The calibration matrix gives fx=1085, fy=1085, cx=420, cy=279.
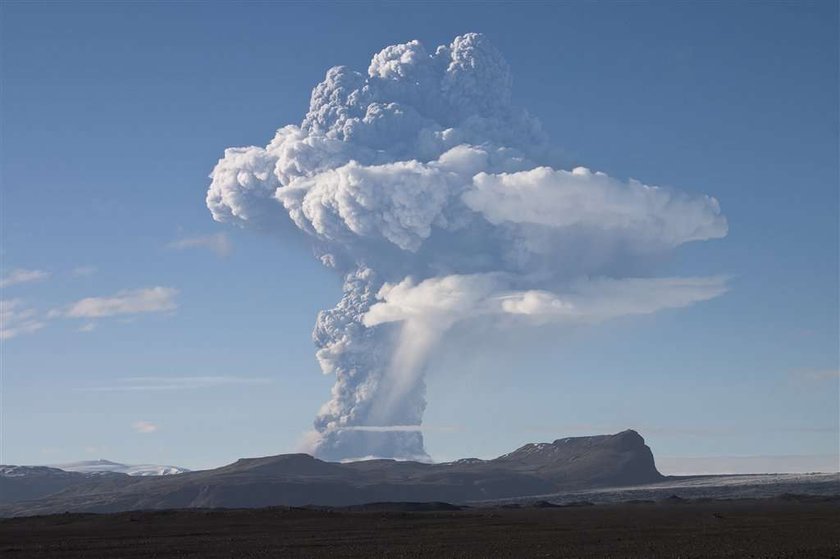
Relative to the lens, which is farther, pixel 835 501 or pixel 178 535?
pixel 835 501

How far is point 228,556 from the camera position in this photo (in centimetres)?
6284

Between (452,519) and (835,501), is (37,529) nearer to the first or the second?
(452,519)

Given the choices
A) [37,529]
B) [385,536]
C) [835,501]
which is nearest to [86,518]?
[37,529]

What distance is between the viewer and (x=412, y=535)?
79938 mm

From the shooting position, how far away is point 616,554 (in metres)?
59.0

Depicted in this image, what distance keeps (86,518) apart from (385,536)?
166 ft

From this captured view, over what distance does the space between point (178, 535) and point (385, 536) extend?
17040 millimetres

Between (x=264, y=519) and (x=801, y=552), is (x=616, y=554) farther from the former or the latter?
(x=264, y=519)

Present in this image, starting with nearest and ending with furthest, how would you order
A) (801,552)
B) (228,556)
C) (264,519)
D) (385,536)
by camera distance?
(801,552), (228,556), (385,536), (264,519)

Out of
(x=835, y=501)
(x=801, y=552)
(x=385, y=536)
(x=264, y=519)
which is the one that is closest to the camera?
(x=801, y=552)

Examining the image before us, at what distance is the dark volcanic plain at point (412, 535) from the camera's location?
63.1 m

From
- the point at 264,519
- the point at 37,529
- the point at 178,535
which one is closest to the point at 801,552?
the point at 178,535

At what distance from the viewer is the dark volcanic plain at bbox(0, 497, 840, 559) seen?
207 ft

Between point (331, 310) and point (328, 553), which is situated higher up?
point (331, 310)
